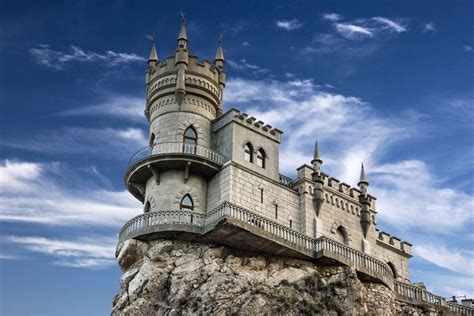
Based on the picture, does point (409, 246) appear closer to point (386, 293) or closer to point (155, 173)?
Answer: point (386, 293)

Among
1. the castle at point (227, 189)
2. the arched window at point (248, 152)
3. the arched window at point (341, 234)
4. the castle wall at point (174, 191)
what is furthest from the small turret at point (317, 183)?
the castle wall at point (174, 191)

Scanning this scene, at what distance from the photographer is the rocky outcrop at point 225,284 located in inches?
1453

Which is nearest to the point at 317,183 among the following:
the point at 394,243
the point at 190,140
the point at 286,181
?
the point at 286,181

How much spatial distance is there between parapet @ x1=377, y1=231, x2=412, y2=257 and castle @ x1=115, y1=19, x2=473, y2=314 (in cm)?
304

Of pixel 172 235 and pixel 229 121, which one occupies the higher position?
pixel 229 121

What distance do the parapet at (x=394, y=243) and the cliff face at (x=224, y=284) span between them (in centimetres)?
965

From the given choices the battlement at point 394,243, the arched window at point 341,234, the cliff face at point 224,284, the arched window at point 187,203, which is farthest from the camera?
the battlement at point 394,243

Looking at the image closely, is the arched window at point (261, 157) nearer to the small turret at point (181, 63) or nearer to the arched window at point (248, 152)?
the arched window at point (248, 152)

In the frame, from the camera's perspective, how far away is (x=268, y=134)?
4488 cm

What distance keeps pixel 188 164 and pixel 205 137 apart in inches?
120

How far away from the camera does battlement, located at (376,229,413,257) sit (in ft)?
167

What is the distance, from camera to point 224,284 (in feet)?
123

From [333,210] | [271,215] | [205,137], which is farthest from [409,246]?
[205,137]

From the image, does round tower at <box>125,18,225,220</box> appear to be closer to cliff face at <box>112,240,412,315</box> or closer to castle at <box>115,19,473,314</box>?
castle at <box>115,19,473,314</box>
